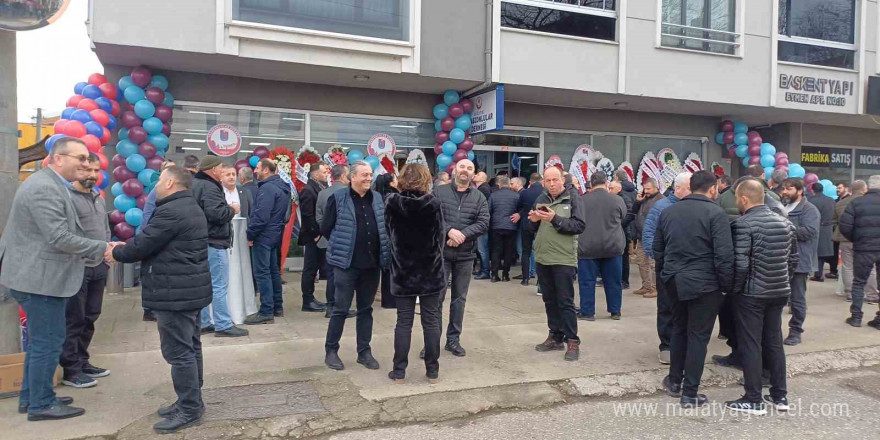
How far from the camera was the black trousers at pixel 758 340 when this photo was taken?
14.9 feet

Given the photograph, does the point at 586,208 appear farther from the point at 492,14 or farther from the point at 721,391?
the point at 492,14

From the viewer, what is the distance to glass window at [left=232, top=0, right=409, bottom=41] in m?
8.89

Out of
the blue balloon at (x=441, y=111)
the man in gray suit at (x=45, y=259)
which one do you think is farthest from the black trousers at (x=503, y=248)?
the man in gray suit at (x=45, y=259)

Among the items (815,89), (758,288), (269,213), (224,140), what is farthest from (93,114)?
(815,89)

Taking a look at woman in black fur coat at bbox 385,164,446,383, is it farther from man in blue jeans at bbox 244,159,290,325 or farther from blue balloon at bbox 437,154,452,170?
blue balloon at bbox 437,154,452,170

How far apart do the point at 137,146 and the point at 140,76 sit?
1072mm

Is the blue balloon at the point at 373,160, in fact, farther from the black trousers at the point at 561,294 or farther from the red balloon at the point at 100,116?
the black trousers at the point at 561,294

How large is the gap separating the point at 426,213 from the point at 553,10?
7809 mm

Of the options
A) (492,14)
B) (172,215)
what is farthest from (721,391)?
(492,14)

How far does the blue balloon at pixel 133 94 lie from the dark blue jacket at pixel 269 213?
11.1 ft

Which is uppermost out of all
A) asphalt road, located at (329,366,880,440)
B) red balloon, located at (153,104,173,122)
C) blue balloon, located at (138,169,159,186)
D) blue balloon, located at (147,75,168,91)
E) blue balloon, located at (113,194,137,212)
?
blue balloon, located at (147,75,168,91)

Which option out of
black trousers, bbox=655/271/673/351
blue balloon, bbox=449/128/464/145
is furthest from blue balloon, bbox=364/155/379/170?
black trousers, bbox=655/271/673/351

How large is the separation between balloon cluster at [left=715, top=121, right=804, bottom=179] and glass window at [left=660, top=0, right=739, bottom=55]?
6.62 feet

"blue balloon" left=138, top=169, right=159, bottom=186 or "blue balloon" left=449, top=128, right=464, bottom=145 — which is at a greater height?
"blue balloon" left=449, top=128, right=464, bottom=145
